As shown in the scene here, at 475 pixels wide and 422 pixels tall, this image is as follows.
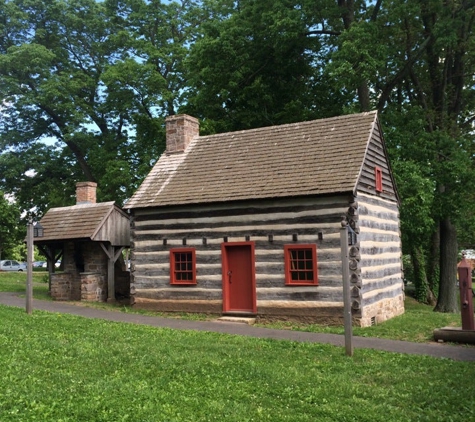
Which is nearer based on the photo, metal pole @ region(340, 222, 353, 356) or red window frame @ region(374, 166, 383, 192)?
metal pole @ region(340, 222, 353, 356)

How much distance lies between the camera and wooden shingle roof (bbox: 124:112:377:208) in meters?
14.6

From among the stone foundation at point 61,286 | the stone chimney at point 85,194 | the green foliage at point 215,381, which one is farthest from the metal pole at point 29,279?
the stone chimney at point 85,194

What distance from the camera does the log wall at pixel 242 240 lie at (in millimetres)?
13984

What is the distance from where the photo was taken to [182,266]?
53.4 feet

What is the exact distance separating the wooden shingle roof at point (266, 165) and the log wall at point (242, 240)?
391mm

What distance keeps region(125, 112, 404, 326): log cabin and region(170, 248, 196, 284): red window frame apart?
0.04 metres

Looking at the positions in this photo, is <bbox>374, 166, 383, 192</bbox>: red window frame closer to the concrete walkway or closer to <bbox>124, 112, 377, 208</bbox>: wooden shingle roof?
<bbox>124, 112, 377, 208</bbox>: wooden shingle roof

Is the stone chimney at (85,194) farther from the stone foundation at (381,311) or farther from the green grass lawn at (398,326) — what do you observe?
the stone foundation at (381,311)

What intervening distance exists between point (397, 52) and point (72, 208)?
1542 cm

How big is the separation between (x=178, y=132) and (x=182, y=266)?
5424 millimetres

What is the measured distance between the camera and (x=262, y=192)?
14.9 m

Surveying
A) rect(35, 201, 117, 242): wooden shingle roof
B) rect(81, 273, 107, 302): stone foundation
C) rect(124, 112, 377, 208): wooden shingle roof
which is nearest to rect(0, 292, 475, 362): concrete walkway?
rect(81, 273, 107, 302): stone foundation

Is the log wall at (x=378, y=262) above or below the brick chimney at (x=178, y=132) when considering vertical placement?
below

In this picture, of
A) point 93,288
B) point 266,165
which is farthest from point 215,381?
point 93,288
